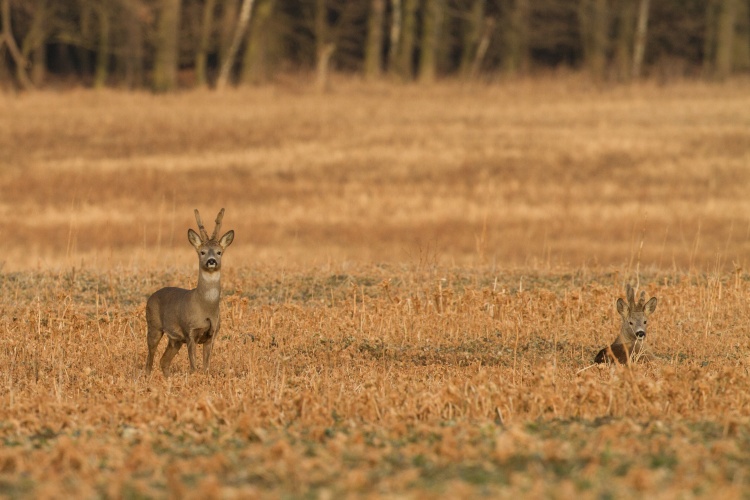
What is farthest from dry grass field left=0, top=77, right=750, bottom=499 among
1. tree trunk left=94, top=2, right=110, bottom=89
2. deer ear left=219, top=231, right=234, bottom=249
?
tree trunk left=94, top=2, right=110, bottom=89

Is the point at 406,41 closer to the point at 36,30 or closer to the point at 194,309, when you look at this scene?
the point at 36,30

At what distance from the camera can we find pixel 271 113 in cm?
3481

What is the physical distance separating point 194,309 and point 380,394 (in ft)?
7.48

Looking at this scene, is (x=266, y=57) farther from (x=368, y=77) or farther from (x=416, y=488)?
(x=416, y=488)

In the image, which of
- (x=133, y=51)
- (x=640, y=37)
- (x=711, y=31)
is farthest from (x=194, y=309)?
(x=711, y=31)

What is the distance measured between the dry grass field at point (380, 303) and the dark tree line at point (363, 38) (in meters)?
8.64

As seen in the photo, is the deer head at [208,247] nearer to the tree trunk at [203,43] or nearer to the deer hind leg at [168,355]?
the deer hind leg at [168,355]

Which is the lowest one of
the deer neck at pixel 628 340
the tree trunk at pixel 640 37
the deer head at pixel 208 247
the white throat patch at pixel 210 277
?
the deer neck at pixel 628 340

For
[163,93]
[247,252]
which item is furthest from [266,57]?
[247,252]

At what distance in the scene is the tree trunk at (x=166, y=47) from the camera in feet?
128

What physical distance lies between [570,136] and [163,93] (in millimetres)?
14390

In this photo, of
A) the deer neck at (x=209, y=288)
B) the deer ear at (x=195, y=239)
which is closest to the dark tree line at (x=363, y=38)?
the deer ear at (x=195, y=239)

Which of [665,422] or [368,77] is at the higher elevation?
[368,77]

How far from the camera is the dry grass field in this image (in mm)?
5980
